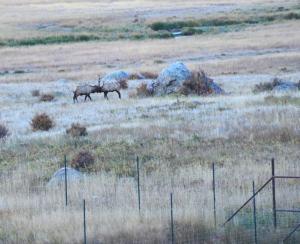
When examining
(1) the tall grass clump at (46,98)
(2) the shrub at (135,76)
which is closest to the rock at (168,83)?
(1) the tall grass clump at (46,98)

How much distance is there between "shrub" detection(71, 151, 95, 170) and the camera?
23036 mm

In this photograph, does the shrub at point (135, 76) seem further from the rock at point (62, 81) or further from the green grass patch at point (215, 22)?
the green grass patch at point (215, 22)

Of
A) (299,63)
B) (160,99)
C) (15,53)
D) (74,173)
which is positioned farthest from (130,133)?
(15,53)

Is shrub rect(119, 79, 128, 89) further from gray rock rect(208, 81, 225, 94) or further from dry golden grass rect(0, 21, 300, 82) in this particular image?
dry golden grass rect(0, 21, 300, 82)

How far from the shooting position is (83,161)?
23266mm

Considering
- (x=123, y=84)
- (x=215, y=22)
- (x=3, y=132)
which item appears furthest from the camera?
(x=215, y=22)

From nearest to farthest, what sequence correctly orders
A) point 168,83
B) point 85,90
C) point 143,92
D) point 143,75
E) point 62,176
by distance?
point 62,176 < point 85,90 < point 143,92 < point 168,83 < point 143,75

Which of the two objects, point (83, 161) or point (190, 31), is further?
point (190, 31)

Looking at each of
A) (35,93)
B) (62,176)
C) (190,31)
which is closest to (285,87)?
(35,93)

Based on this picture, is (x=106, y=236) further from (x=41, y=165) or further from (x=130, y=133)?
(x=130, y=133)

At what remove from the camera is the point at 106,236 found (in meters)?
16.3

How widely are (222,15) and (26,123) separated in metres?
74.4

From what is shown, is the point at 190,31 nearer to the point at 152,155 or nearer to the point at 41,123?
the point at 41,123

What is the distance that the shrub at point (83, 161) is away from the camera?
75.6 ft
